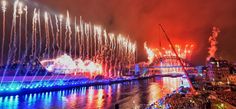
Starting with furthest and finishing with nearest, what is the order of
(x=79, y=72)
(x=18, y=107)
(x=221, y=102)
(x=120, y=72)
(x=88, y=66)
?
(x=120, y=72) → (x=88, y=66) → (x=79, y=72) → (x=18, y=107) → (x=221, y=102)

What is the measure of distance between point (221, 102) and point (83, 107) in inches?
811

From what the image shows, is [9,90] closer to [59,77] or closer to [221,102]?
[59,77]

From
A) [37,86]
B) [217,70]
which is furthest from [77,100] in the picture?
[217,70]

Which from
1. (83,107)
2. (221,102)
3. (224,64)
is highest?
(224,64)

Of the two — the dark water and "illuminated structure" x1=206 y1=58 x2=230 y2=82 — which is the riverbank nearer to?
the dark water

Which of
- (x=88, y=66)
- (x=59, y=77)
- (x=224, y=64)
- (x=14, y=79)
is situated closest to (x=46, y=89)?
(x=14, y=79)

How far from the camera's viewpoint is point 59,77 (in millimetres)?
77250

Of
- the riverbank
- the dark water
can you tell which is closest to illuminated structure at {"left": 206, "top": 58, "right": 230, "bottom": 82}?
the dark water

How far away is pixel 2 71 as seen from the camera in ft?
204

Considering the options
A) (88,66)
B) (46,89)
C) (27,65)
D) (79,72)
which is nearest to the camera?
(46,89)

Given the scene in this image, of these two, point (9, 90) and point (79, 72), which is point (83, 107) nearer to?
point (9, 90)

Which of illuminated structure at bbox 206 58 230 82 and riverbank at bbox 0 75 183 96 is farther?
illuminated structure at bbox 206 58 230 82

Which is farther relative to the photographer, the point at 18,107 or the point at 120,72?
the point at 120,72

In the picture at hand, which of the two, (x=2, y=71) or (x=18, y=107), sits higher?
(x=2, y=71)
